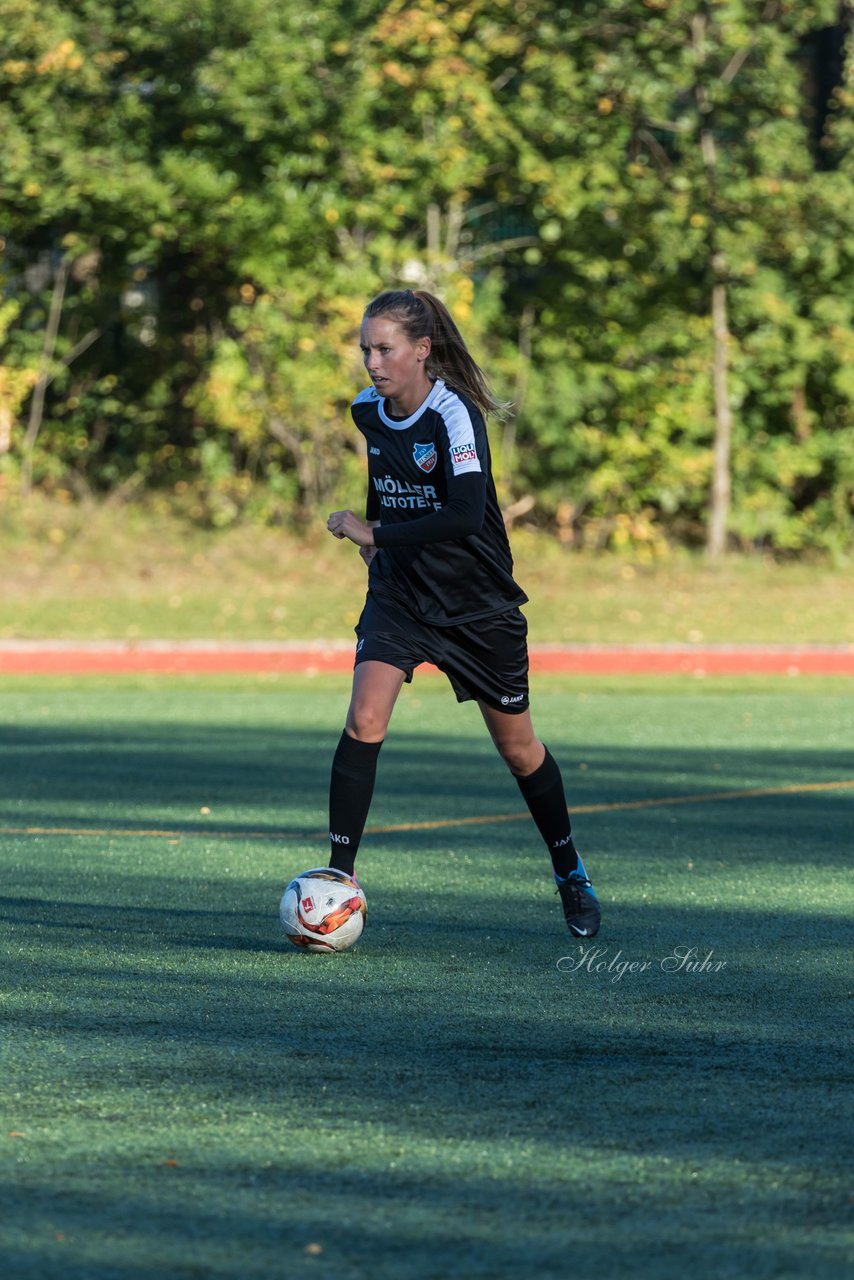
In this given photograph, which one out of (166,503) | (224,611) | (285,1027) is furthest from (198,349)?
(285,1027)

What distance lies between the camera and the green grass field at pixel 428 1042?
351 cm

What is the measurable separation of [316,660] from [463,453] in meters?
13.3

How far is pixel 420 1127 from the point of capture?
4148 millimetres

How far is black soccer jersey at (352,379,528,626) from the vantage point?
5.98 meters

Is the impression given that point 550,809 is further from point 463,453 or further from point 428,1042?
point 428,1042

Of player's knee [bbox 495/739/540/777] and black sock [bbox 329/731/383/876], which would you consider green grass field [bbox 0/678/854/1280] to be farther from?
player's knee [bbox 495/739/540/777]

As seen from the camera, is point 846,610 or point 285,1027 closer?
point 285,1027

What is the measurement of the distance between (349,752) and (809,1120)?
228 cm

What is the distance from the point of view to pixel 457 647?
244 inches

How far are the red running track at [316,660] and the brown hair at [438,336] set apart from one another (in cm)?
1246

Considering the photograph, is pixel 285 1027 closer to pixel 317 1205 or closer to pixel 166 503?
pixel 317 1205

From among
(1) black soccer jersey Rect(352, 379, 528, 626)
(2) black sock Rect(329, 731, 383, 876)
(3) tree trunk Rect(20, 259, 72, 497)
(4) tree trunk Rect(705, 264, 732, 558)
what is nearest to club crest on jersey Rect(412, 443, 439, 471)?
(1) black soccer jersey Rect(352, 379, 528, 626)

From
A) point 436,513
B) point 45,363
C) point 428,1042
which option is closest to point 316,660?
point 45,363

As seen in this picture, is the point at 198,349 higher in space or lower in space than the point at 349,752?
higher
